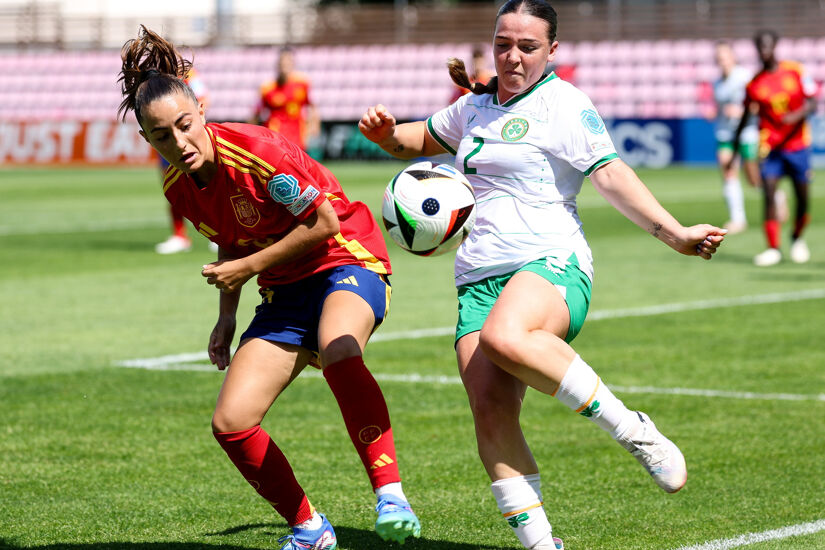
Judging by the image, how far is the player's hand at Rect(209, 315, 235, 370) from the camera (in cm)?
493

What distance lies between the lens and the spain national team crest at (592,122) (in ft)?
14.9

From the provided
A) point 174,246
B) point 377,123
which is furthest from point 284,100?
point 377,123

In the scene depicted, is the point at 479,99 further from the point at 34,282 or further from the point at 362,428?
the point at 34,282

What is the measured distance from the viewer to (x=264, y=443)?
180 inches

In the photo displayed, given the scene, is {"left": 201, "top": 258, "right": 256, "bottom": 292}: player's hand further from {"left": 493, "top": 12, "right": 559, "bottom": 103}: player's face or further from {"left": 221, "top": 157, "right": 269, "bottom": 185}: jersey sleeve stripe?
{"left": 493, "top": 12, "right": 559, "bottom": 103}: player's face

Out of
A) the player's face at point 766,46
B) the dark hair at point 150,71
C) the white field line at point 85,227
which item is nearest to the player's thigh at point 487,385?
the dark hair at point 150,71

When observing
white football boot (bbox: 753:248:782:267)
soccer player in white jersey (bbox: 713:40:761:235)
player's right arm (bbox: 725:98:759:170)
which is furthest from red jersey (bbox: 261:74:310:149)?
white football boot (bbox: 753:248:782:267)

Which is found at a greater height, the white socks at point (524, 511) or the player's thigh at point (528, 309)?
the player's thigh at point (528, 309)

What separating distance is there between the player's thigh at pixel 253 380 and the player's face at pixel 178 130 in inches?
27.2

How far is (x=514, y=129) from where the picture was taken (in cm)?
459

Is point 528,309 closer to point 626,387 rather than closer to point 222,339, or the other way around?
point 222,339

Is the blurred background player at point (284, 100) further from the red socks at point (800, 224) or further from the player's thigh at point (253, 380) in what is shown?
the player's thigh at point (253, 380)

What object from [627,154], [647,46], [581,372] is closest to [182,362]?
[581,372]

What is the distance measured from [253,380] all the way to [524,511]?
41.0 inches
